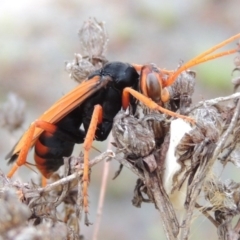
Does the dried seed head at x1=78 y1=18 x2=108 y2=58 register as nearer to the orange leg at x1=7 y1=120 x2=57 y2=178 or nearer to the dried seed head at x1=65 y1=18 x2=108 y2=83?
the dried seed head at x1=65 y1=18 x2=108 y2=83

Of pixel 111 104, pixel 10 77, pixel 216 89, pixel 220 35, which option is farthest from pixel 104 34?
pixel 220 35

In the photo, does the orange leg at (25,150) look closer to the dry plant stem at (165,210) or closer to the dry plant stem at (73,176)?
the dry plant stem at (73,176)

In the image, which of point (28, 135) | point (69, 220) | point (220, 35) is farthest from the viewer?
point (220, 35)

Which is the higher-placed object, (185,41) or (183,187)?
(185,41)

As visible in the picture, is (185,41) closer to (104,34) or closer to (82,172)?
(104,34)

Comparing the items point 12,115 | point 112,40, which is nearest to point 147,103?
point 12,115

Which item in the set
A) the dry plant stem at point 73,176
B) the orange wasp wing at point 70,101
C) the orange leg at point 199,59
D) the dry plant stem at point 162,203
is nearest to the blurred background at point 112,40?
the orange wasp wing at point 70,101

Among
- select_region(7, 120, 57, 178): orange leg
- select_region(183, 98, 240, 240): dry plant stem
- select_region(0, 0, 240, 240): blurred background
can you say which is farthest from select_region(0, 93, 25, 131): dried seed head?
select_region(0, 0, 240, 240): blurred background
